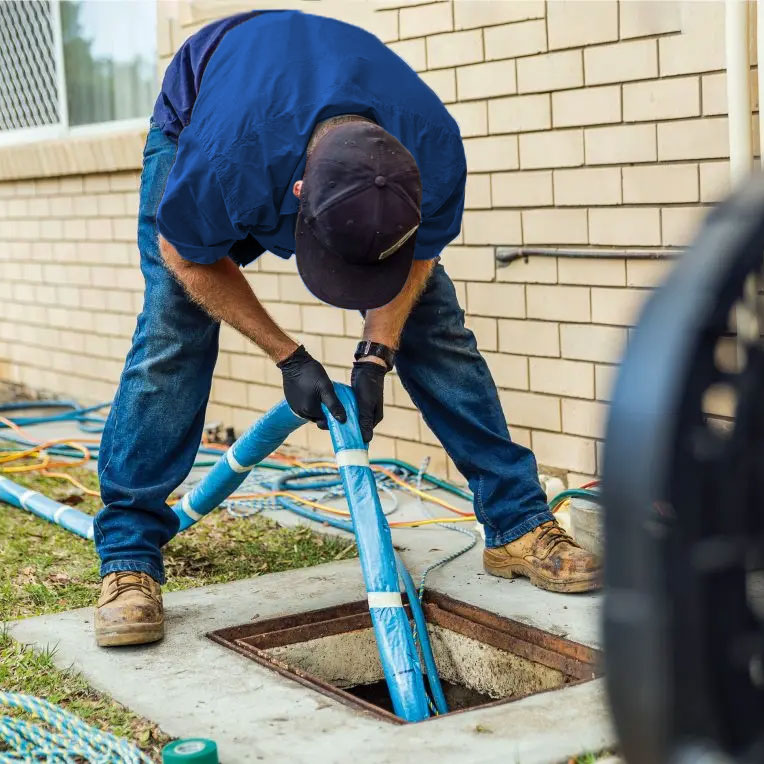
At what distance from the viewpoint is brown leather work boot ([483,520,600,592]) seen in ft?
11.1

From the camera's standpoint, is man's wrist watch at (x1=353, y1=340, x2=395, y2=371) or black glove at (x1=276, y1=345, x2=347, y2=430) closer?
black glove at (x1=276, y1=345, x2=347, y2=430)

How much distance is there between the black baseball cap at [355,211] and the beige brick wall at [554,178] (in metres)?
1.34

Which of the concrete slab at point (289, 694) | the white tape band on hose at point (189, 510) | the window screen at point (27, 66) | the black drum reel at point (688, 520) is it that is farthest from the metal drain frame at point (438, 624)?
the window screen at point (27, 66)

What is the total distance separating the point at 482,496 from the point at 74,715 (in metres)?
1.40

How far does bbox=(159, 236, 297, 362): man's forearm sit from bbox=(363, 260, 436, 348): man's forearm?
0.23 metres

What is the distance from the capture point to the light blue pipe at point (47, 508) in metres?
4.54

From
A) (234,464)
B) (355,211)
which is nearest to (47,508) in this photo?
(234,464)

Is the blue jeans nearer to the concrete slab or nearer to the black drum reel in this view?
the concrete slab

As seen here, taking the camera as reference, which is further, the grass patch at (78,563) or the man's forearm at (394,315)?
the man's forearm at (394,315)

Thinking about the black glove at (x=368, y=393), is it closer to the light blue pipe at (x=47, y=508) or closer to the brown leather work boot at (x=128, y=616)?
the brown leather work boot at (x=128, y=616)

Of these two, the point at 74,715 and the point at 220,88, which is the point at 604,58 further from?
the point at 74,715

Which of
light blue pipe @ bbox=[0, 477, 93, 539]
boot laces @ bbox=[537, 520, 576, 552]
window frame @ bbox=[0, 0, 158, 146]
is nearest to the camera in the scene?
boot laces @ bbox=[537, 520, 576, 552]

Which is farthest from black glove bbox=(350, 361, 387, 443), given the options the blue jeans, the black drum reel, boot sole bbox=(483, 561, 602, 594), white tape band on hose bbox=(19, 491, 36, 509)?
white tape band on hose bbox=(19, 491, 36, 509)

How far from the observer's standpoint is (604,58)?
4.20 meters
